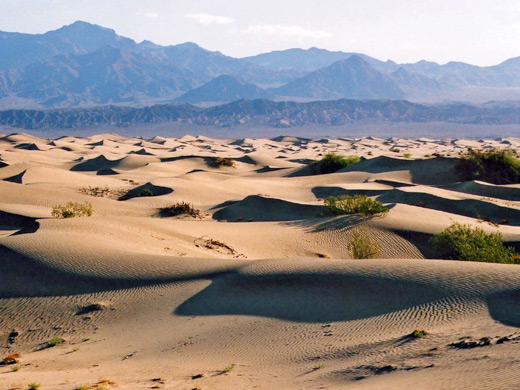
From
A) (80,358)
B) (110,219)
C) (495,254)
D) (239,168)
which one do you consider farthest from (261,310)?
(239,168)

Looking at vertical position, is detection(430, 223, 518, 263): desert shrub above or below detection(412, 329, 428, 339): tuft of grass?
below

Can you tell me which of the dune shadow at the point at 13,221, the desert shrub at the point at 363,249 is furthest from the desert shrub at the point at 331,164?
the desert shrub at the point at 363,249

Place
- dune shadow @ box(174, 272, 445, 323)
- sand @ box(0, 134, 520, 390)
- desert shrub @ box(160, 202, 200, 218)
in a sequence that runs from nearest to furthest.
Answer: sand @ box(0, 134, 520, 390)
dune shadow @ box(174, 272, 445, 323)
desert shrub @ box(160, 202, 200, 218)

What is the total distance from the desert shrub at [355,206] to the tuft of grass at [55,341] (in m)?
11.4

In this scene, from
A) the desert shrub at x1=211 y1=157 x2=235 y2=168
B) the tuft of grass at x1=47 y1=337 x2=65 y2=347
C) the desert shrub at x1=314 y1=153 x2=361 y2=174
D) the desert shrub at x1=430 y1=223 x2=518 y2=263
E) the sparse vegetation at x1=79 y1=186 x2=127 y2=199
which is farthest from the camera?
the desert shrub at x1=211 y1=157 x2=235 y2=168

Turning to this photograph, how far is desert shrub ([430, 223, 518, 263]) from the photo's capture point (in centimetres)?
1422

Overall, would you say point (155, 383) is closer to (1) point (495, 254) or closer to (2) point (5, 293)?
(2) point (5, 293)

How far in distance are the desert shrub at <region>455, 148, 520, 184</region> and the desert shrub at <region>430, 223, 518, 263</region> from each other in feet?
61.0

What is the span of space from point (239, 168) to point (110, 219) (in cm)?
3025

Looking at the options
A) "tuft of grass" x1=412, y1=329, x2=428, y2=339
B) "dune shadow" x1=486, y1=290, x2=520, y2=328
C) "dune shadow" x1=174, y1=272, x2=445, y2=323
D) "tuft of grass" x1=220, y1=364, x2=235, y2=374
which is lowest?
"tuft of grass" x1=220, y1=364, x2=235, y2=374

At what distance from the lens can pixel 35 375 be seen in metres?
8.19

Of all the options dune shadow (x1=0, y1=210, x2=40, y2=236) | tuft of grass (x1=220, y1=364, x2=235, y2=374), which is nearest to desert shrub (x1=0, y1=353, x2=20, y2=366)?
tuft of grass (x1=220, y1=364, x2=235, y2=374)

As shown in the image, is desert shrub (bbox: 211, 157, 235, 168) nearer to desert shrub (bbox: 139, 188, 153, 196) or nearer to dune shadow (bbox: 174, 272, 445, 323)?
desert shrub (bbox: 139, 188, 153, 196)

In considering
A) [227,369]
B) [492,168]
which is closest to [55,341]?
[227,369]
